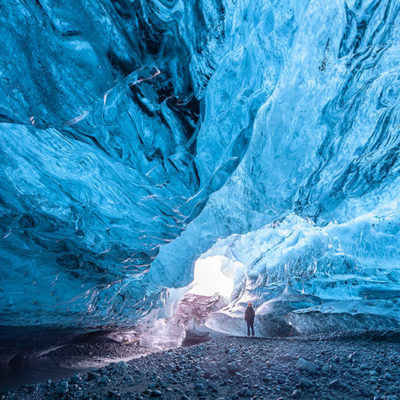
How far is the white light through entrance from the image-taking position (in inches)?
672

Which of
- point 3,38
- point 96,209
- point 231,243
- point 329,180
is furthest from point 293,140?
point 231,243

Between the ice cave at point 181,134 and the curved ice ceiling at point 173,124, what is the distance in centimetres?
2

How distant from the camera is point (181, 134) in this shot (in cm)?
445

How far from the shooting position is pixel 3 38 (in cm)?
276

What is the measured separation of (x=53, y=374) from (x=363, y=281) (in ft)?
28.3

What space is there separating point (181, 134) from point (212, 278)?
18038 mm

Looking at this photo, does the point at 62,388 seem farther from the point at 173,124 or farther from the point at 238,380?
the point at 173,124

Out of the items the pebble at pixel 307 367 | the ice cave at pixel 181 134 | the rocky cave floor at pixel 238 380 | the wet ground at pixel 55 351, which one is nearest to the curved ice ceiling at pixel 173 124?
the ice cave at pixel 181 134

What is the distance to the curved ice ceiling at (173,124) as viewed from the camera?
318 centimetres

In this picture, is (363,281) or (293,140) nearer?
(293,140)

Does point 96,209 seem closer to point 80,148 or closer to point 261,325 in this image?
point 80,148

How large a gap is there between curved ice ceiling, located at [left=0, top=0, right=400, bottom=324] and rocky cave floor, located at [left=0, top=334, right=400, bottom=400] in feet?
9.51

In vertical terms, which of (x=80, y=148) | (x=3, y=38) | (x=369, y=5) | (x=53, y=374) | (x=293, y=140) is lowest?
(x=53, y=374)

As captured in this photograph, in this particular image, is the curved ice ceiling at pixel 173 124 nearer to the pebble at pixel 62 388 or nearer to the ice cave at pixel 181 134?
the ice cave at pixel 181 134
